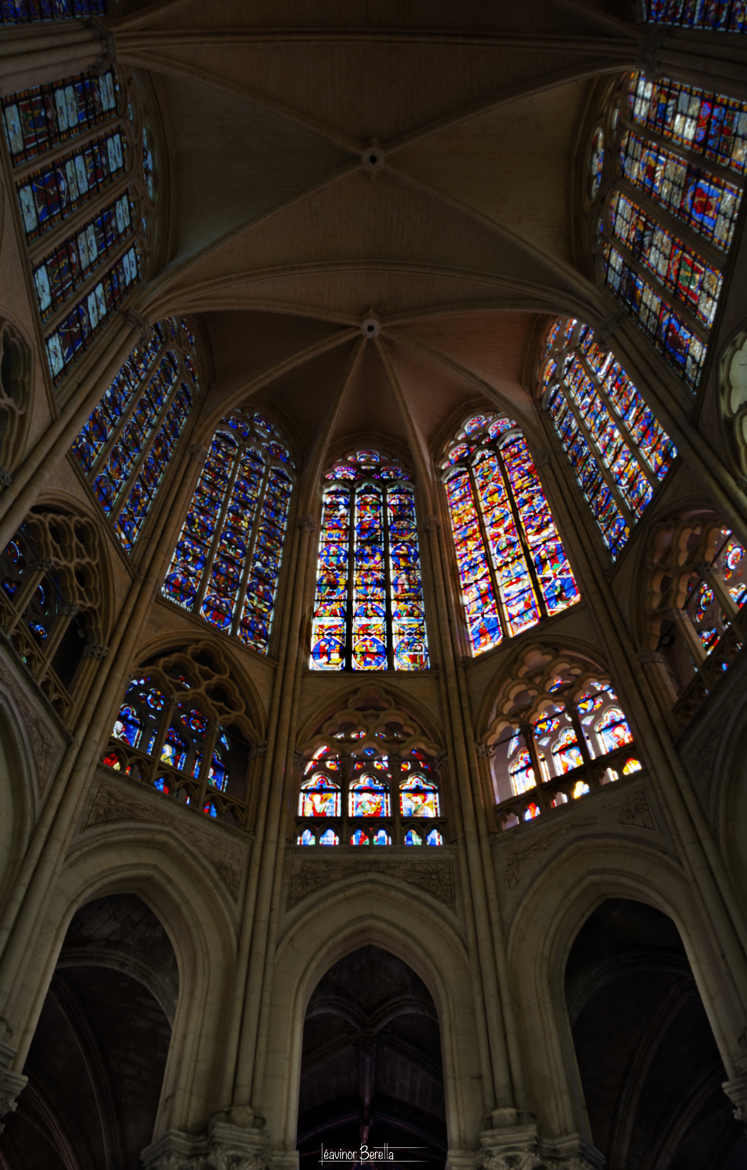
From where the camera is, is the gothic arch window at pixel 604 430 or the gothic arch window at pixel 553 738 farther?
the gothic arch window at pixel 604 430

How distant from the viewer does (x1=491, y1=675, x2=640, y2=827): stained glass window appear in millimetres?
11070

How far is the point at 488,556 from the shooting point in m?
15.7

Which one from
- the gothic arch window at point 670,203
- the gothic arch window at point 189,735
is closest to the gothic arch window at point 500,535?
→ the gothic arch window at point 670,203

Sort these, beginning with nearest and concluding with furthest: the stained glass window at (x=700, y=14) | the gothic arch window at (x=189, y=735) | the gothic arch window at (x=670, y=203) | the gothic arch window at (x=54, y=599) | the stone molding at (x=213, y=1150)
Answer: the stone molding at (x=213, y=1150)
the gothic arch window at (x=54, y=599)
the stained glass window at (x=700, y=14)
the gothic arch window at (x=670, y=203)
the gothic arch window at (x=189, y=735)

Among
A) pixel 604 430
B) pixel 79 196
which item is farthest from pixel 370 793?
pixel 79 196

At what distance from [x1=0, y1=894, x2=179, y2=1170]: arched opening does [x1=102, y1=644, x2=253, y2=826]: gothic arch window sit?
287cm

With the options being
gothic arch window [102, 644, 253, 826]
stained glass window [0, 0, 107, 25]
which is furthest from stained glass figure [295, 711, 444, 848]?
stained glass window [0, 0, 107, 25]

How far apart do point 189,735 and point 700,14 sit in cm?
1138

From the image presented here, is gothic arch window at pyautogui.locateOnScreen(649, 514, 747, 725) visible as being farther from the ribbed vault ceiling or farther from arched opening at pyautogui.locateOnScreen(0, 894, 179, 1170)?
arched opening at pyautogui.locateOnScreen(0, 894, 179, 1170)

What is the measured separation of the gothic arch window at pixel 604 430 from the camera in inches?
Answer: 494

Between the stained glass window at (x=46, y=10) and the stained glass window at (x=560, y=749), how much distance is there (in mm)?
10557

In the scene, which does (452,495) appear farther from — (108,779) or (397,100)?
(108,779)

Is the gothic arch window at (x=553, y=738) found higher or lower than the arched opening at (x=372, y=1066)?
higher

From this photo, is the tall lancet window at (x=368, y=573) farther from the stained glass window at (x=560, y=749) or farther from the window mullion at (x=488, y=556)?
the stained glass window at (x=560, y=749)
